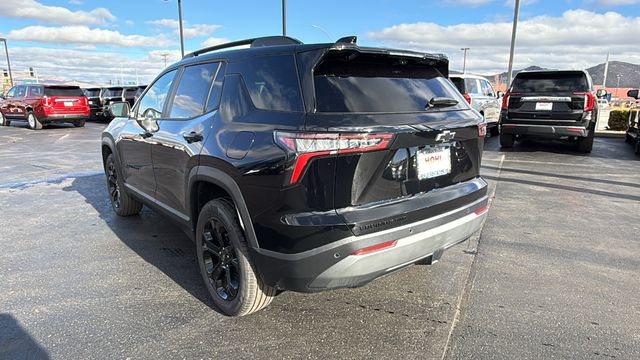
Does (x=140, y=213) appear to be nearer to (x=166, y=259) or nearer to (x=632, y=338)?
(x=166, y=259)

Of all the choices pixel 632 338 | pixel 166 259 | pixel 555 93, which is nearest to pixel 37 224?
pixel 166 259

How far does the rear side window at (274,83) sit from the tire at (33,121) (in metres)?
17.9

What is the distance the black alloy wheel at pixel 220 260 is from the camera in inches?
114

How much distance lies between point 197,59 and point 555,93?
846 cm

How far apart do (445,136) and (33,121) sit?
1907 cm

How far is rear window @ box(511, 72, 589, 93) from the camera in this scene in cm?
943

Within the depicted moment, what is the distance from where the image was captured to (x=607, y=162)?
892cm

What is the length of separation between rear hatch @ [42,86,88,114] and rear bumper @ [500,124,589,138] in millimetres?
15757

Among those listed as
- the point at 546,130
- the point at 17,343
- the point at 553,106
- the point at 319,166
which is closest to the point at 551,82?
the point at 553,106

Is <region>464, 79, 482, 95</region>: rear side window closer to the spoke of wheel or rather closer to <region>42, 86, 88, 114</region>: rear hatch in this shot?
the spoke of wheel

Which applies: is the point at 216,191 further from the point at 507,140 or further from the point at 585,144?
the point at 585,144

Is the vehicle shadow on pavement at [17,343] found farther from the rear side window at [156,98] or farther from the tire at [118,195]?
the tire at [118,195]

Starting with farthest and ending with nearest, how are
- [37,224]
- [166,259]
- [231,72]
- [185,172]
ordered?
[37,224] → [166,259] → [185,172] → [231,72]

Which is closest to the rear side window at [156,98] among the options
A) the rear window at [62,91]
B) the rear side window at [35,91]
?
the rear window at [62,91]
